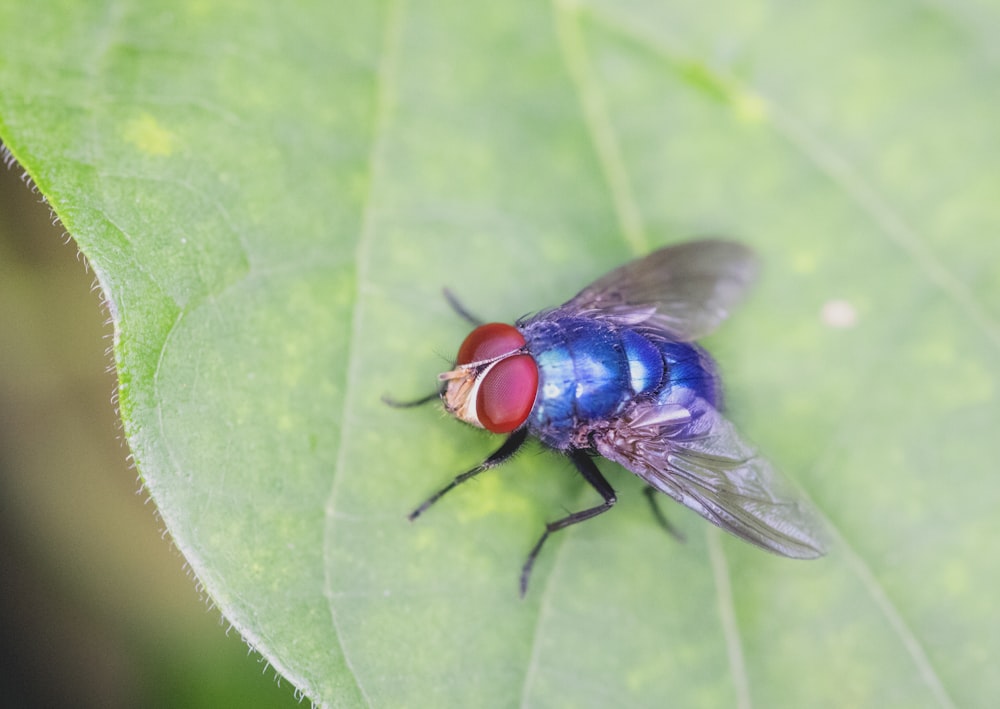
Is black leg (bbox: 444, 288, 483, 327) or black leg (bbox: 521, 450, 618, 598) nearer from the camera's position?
black leg (bbox: 521, 450, 618, 598)

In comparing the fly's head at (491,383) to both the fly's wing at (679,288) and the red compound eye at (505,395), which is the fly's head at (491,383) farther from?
the fly's wing at (679,288)

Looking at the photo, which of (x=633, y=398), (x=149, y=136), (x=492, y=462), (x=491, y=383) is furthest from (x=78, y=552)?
(x=633, y=398)

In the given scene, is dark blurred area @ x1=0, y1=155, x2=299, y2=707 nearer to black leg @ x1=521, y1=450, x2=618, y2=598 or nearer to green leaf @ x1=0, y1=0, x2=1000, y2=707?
green leaf @ x1=0, y1=0, x2=1000, y2=707

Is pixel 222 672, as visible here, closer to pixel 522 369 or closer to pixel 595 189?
pixel 522 369

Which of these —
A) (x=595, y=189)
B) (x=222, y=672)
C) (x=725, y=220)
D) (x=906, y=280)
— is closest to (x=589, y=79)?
(x=595, y=189)

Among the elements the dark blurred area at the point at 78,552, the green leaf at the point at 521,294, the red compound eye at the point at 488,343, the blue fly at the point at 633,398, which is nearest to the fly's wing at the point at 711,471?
the blue fly at the point at 633,398

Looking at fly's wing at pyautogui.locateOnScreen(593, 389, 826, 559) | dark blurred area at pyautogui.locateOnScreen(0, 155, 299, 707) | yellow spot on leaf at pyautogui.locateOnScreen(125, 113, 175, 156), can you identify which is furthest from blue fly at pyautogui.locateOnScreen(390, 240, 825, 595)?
dark blurred area at pyautogui.locateOnScreen(0, 155, 299, 707)
